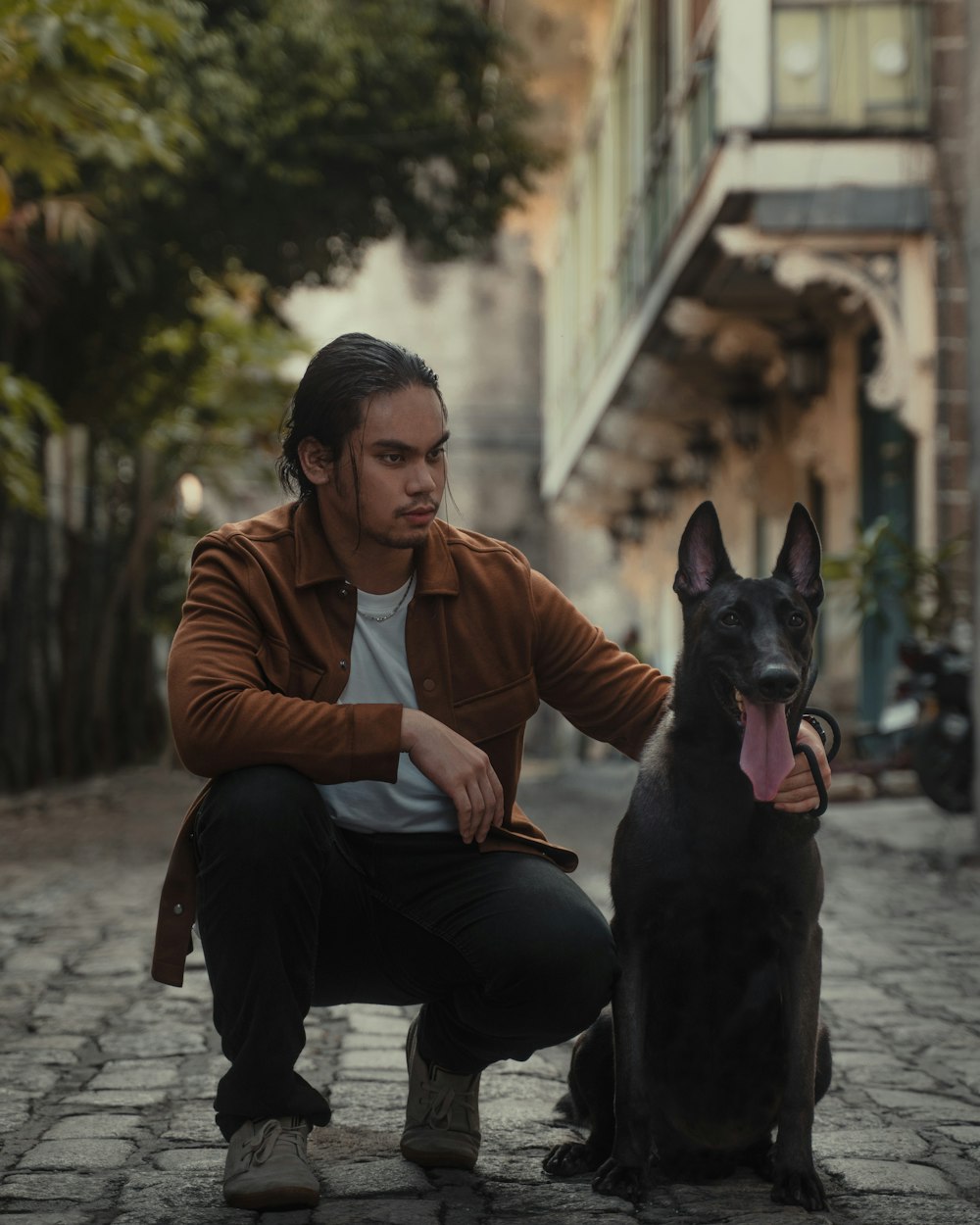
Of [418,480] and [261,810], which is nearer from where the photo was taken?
[261,810]

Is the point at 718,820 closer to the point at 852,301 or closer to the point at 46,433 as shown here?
the point at 852,301

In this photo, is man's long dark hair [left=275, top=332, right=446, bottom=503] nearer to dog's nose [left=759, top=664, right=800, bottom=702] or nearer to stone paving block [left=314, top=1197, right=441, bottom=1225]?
dog's nose [left=759, top=664, right=800, bottom=702]

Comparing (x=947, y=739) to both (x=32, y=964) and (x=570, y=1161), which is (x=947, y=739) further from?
(x=570, y=1161)

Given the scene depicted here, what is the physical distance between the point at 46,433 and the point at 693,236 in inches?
220

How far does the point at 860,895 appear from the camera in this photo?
8.26m

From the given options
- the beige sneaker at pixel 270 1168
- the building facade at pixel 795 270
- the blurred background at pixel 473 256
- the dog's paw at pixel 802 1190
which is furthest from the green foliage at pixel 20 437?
the dog's paw at pixel 802 1190

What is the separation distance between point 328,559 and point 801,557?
93cm

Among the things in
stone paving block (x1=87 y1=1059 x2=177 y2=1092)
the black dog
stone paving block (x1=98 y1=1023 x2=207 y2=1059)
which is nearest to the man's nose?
the black dog

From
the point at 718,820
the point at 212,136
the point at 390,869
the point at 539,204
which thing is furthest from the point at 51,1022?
the point at 539,204

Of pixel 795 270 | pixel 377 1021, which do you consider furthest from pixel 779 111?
pixel 377 1021

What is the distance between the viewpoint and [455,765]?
11.4ft

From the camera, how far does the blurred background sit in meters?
10.9

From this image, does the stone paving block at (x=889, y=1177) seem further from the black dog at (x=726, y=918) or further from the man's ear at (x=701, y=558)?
the man's ear at (x=701, y=558)

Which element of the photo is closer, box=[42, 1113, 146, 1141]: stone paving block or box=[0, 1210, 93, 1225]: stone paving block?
box=[0, 1210, 93, 1225]: stone paving block
